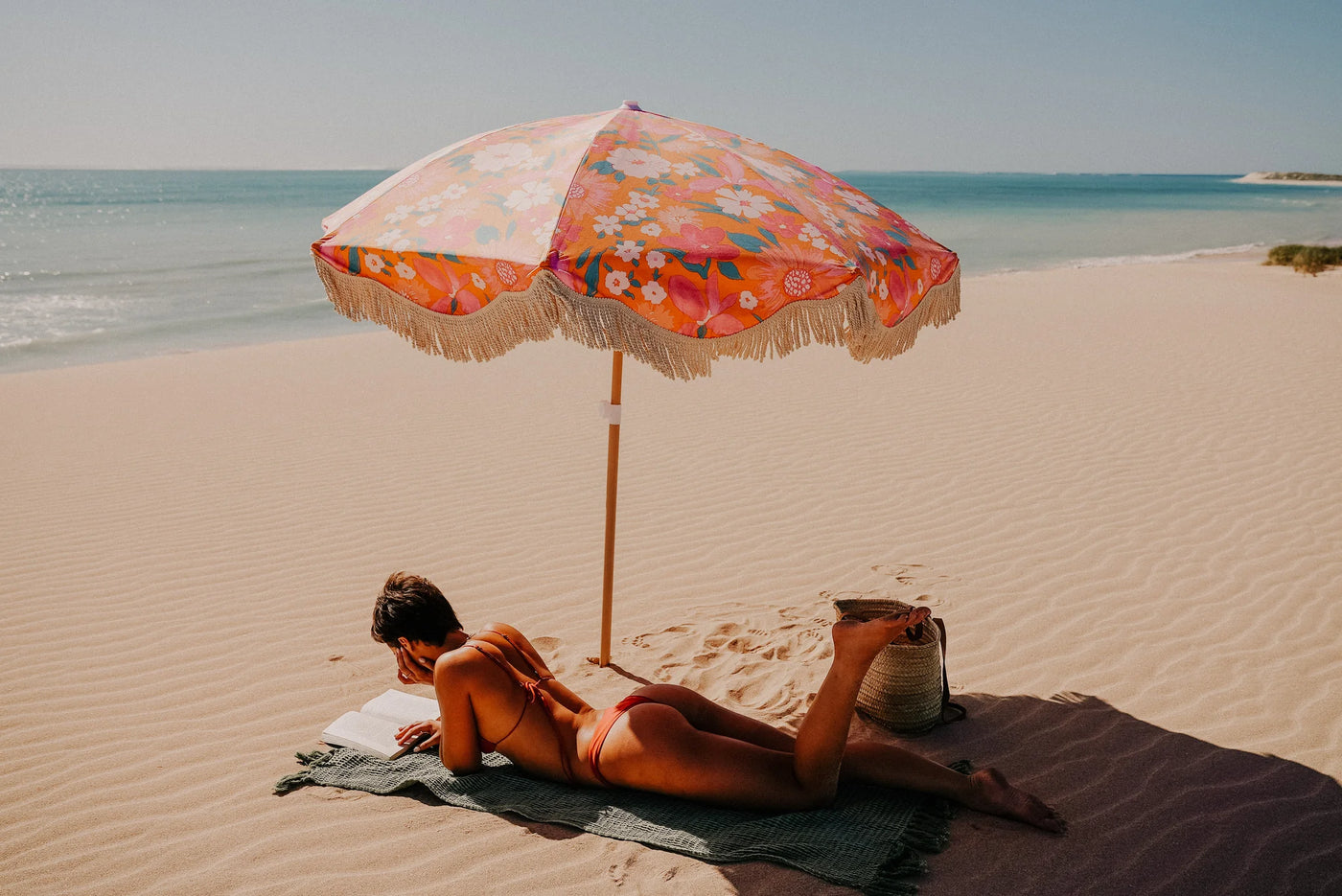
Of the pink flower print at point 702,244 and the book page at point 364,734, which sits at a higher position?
the pink flower print at point 702,244

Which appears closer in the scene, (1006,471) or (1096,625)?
(1096,625)

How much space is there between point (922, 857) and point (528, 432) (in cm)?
651

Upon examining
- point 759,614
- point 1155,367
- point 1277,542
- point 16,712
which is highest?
point 1155,367

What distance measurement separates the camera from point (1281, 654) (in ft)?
14.5

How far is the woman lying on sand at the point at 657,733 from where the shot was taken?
295cm

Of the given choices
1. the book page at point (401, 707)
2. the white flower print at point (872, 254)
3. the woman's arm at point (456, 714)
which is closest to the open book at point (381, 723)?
the book page at point (401, 707)

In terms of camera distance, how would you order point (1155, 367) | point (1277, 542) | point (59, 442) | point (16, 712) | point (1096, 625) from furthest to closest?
point (1155, 367) → point (59, 442) → point (1277, 542) → point (1096, 625) → point (16, 712)

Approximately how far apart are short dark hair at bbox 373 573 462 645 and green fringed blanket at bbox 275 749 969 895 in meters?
0.59

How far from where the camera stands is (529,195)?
3.11m

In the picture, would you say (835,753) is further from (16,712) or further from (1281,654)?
(16,712)

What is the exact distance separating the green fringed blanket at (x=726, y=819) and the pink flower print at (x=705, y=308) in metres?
1.68

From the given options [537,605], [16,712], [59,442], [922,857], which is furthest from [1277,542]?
[59,442]

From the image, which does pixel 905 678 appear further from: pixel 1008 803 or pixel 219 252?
pixel 219 252

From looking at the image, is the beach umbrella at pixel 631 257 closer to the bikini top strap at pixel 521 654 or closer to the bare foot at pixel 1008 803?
the bikini top strap at pixel 521 654
